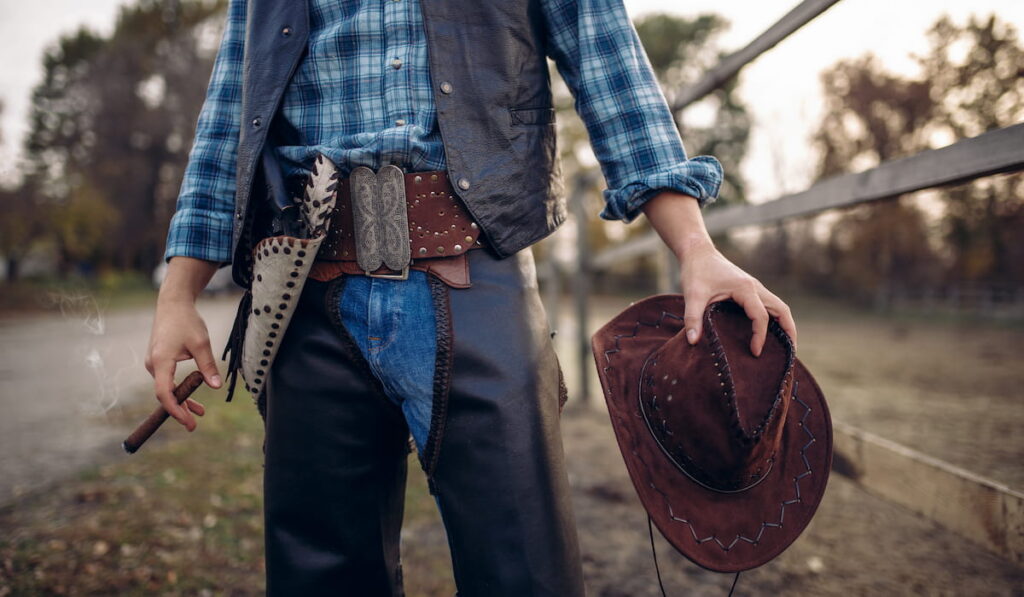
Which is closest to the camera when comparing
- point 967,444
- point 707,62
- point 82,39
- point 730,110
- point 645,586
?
point 645,586

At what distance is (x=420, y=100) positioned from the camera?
1058 millimetres

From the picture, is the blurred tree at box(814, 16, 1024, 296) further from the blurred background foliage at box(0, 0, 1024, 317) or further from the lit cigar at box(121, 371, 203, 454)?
the lit cigar at box(121, 371, 203, 454)

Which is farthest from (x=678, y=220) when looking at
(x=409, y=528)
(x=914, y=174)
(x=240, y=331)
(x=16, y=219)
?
(x=16, y=219)

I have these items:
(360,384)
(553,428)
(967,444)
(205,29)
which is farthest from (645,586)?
(205,29)

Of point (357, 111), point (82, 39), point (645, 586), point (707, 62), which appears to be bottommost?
point (645, 586)

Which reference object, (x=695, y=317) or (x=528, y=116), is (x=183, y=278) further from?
(x=695, y=317)

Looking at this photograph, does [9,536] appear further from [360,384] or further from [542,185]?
[542,185]

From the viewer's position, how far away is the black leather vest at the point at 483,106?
3.34 feet

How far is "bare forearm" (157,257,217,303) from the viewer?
3.78 ft

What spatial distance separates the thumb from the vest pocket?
46 cm

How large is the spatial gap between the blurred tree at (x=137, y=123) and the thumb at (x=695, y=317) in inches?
895

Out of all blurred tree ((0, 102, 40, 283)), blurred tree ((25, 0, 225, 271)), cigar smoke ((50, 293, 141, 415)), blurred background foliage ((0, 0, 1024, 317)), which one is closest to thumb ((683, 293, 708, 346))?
cigar smoke ((50, 293, 141, 415))

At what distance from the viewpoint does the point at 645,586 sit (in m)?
2.01

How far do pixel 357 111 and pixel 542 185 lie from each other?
0.39m
